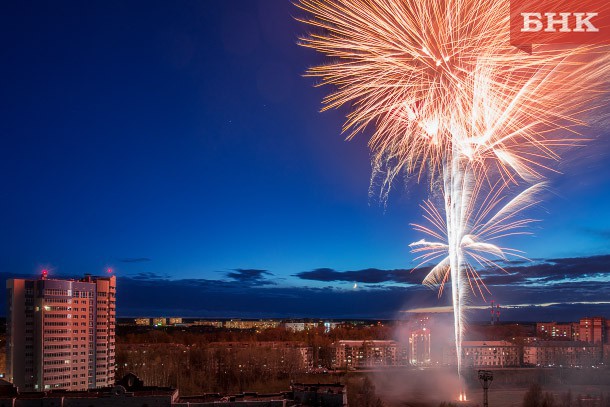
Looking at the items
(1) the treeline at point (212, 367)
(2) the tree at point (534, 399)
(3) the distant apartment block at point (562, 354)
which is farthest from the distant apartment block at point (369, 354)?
(2) the tree at point (534, 399)

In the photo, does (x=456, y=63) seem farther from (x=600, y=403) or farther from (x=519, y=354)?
(x=519, y=354)

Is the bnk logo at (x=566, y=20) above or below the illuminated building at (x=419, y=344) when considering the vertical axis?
above

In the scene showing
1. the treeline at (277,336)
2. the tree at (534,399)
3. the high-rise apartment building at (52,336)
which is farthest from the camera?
the treeline at (277,336)

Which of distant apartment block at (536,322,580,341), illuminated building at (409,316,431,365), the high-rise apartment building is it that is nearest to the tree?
the high-rise apartment building

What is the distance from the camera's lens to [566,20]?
5422 mm

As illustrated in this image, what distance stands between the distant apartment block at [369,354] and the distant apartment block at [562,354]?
6749mm

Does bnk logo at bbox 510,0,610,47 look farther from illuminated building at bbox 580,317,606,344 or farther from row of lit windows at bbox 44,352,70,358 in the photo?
illuminated building at bbox 580,317,606,344

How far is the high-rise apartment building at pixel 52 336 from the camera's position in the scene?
15.3m

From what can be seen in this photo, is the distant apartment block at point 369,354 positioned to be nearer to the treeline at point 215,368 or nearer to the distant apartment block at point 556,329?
the treeline at point 215,368

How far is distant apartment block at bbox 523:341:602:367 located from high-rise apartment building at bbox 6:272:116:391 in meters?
24.4

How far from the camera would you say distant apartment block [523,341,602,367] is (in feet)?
107

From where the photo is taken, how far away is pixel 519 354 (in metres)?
33.8

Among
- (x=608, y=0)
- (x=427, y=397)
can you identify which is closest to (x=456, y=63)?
(x=608, y=0)

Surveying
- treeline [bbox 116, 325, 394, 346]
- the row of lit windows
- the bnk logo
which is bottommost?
treeline [bbox 116, 325, 394, 346]
